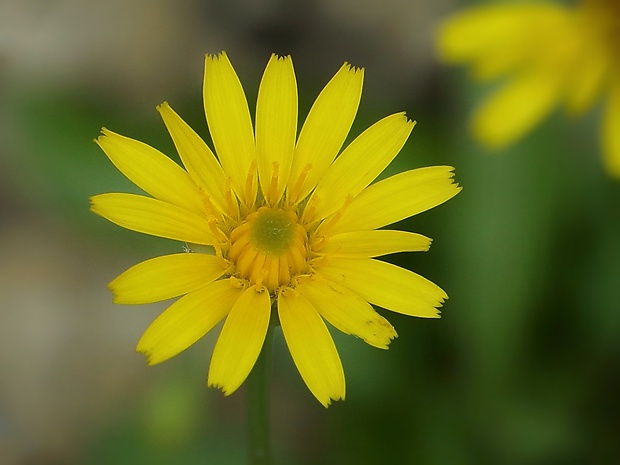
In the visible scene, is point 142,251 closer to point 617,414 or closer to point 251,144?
point 251,144

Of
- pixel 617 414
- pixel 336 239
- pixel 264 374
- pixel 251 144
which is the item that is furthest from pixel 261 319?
pixel 617 414

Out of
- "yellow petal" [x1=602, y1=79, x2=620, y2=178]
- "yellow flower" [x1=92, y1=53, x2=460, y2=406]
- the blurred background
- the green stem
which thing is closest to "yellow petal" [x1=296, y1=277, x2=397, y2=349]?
"yellow flower" [x1=92, y1=53, x2=460, y2=406]

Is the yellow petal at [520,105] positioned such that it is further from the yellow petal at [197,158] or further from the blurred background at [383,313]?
the yellow petal at [197,158]

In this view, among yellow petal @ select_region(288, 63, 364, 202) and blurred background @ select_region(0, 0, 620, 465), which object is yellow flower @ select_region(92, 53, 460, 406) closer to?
yellow petal @ select_region(288, 63, 364, 202)

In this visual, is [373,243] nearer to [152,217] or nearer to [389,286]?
[389,286]

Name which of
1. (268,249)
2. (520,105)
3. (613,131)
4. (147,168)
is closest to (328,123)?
(268,249)

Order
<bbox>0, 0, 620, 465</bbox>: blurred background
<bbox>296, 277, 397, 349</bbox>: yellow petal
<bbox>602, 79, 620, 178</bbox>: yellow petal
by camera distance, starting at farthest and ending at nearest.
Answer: <bbox>0, 0, 620, 465</bbox>: blurred background, <bbox>602, 79, 620, 178</bbox>: yellow petal, <bbox>296, 277, 397, 349</bbox>: yellow petal
